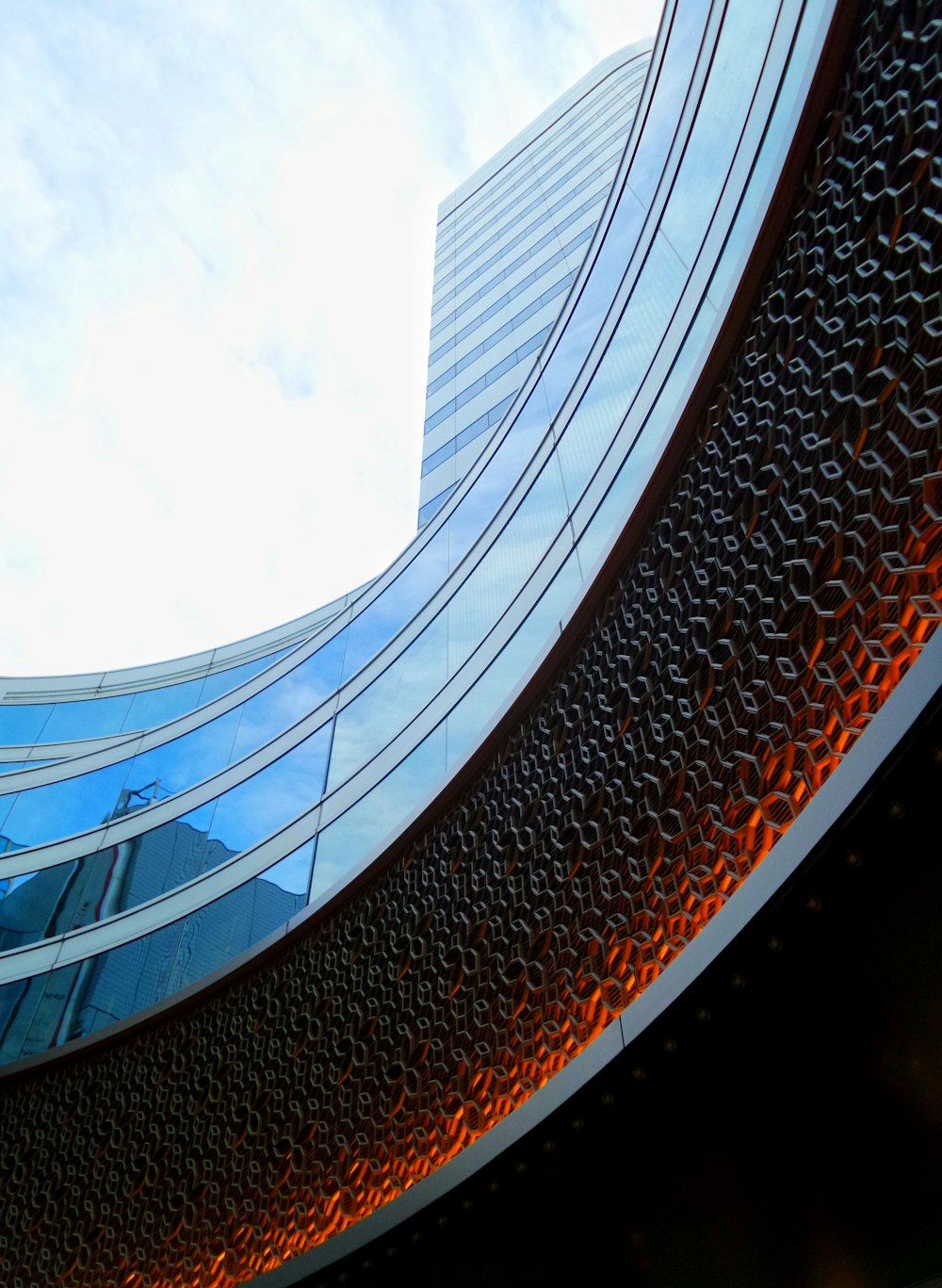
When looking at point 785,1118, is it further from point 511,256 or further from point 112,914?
point 511,256

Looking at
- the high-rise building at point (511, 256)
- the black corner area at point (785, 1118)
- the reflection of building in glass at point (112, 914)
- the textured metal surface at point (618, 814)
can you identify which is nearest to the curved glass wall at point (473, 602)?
the reflection of building in glass at point (112, 914)

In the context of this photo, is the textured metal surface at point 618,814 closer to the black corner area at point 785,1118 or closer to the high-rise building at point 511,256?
the black corner area at point 785,1118

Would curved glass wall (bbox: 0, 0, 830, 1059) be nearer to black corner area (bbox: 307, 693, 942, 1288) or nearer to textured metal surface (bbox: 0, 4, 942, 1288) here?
textured metal surface (bbox: 0, 4, 942, 1288)

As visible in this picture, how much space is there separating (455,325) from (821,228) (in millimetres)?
20023

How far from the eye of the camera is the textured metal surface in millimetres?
4688

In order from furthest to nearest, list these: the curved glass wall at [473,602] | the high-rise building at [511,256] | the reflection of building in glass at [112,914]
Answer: the high-rise building at [511,256] < the reflection of building in glass at [112,914] < the curved glass wall at [473,602]

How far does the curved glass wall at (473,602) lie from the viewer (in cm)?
679

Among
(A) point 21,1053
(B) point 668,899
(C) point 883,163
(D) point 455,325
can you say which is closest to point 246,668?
(A) point 21,1053

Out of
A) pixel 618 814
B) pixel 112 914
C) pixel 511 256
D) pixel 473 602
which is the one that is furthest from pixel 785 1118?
pixel 511 256

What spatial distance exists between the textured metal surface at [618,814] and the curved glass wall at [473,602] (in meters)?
0.60

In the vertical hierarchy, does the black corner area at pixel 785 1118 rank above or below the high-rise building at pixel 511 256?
below

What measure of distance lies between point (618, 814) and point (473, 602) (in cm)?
458

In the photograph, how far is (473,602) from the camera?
10.3m

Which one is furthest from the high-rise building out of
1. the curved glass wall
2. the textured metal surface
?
the textured metal surface
